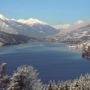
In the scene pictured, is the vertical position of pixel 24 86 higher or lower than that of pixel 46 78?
higher

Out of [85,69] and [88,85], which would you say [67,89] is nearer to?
[88,85]

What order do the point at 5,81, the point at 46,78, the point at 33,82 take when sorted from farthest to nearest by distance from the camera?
the point at 46,78, the point at 5,81, the point at 33,82

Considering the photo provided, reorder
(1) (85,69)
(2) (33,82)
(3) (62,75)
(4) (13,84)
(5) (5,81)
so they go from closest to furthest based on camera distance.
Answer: (4) (13,84), (2) (33,82), (5) (5,81), (3) (62,75), (1) (85,69)

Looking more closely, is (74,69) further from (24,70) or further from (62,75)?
(24,70)

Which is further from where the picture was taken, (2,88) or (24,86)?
(2,88)

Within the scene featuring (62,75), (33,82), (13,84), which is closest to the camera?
(13,84)

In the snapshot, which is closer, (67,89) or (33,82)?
(33,82)

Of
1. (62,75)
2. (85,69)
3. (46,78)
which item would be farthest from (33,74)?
(85,69)

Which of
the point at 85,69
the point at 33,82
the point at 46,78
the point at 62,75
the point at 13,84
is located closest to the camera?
the point at 13,84

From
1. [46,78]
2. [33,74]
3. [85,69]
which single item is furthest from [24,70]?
[85,69]
